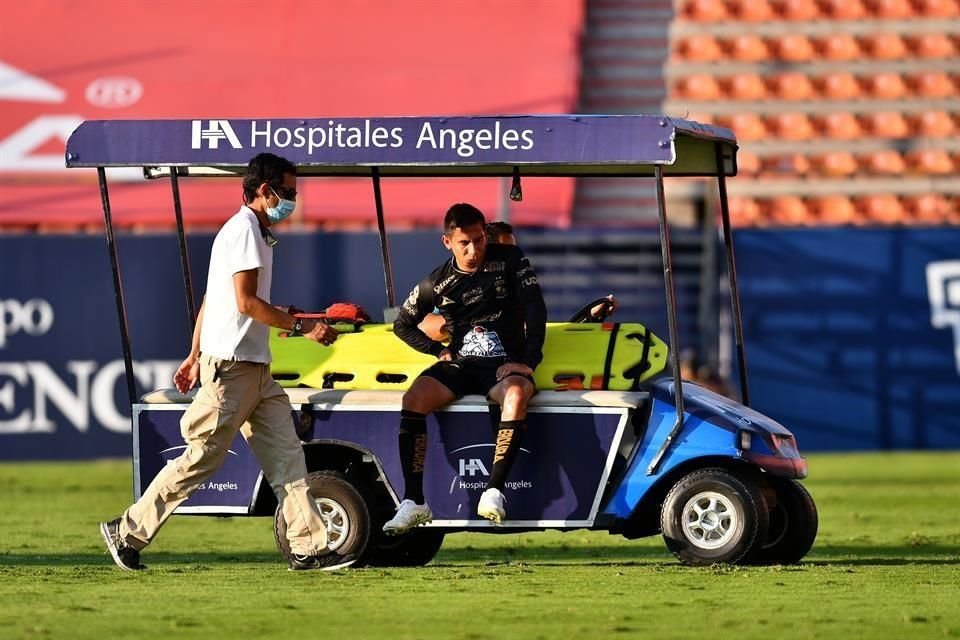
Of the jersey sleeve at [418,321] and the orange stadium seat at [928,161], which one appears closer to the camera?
the jersey sleeve at [418,321]

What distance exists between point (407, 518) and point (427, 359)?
962mm

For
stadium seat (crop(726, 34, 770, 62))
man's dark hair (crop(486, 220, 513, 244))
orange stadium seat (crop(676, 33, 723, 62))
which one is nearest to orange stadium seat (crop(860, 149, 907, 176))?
stadium seat (crop(726, 34, 770, 62))

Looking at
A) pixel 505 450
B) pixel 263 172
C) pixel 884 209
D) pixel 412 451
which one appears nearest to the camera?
pixel 263 172

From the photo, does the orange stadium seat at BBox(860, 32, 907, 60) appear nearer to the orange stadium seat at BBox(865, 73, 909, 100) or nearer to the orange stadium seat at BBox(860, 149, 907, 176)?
the orange stadium seat at BBox(865, 73, 909, 100)

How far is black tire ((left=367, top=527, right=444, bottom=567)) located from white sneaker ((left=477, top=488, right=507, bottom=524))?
0.70 m

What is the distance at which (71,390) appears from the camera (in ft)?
66.0

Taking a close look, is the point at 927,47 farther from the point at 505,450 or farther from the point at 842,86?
the point at 505,450

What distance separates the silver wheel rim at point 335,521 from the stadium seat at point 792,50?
54.2 feet

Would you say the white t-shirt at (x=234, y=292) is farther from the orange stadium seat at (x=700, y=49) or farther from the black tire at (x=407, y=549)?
the orange stadium seat at (x=700, y=49)

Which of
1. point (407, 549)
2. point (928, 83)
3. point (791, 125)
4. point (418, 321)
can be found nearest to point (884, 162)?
point (791, 125)

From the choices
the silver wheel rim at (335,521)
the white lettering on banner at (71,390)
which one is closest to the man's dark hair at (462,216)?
the silver wheel rim at (335,521)

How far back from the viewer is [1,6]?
24141mm

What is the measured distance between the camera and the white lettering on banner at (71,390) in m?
20.0

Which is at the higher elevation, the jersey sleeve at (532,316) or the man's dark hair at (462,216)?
the man's dark hair at (462,216)
